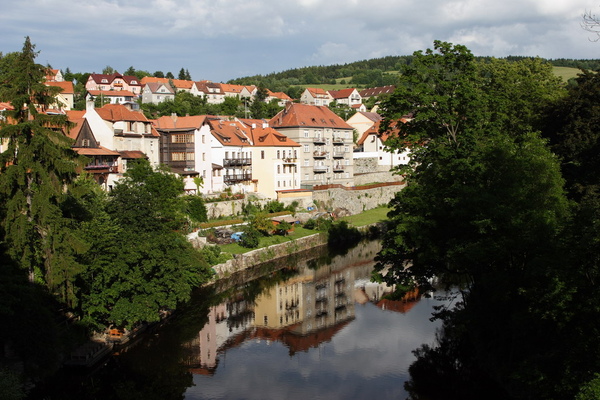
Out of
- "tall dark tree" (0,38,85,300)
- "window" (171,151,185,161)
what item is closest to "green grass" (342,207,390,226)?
"window" (171,151,185,161)

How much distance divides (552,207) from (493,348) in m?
5.78

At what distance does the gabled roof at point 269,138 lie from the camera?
2448 inches

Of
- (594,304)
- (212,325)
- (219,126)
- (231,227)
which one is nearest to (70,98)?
(219,126)

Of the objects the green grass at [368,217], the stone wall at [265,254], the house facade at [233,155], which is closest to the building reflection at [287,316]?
the stone wall at [265,254]

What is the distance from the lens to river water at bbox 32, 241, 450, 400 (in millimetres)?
24047

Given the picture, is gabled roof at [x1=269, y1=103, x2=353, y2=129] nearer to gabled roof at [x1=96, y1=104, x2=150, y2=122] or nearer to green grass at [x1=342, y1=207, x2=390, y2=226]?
green grass at [x1=342, y1=207, x2=390, y2=226]

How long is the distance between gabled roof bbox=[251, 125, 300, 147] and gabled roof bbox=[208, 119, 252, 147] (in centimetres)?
67

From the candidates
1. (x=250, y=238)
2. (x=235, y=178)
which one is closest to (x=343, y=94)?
(x=235, y=178)

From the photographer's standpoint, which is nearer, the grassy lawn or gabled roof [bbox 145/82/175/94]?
the grassy lawn

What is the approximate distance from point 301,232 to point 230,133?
14.9m

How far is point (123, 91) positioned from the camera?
111625mm

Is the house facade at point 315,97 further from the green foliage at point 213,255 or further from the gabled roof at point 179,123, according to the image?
the green foliage at point 213,255

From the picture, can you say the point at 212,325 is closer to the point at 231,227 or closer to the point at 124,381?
the point at 124,381

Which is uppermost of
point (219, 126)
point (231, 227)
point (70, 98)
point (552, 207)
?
point (70, 98)
